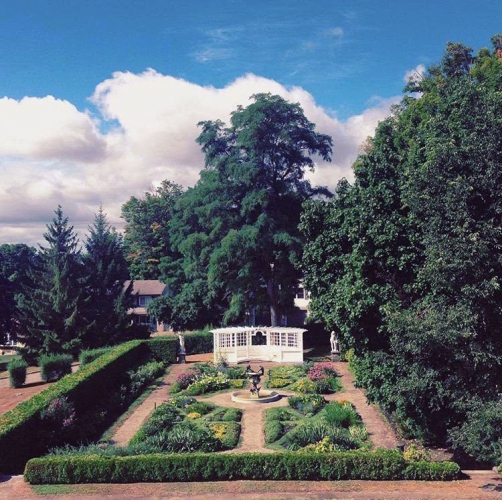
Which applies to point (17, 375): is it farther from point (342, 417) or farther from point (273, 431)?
point (342, 417)

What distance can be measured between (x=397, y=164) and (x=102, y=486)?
14.3m

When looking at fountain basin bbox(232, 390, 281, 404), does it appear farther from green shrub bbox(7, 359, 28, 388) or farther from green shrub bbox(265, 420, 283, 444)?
green shrub bbox(7, 359, 28, 388)

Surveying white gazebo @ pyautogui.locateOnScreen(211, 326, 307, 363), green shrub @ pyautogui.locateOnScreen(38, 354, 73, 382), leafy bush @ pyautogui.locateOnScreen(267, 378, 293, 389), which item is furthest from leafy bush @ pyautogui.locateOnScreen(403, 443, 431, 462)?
green shrub @ pyautogui.locateOnScreen(38, 354, 73, 382)

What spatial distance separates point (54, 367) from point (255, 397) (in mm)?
13655

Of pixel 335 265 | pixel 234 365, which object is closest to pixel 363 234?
pixel 335 265

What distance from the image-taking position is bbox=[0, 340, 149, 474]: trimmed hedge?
16.7m

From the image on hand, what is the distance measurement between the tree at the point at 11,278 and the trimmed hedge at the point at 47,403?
58.6ft

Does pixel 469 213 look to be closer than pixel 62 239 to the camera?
Yes

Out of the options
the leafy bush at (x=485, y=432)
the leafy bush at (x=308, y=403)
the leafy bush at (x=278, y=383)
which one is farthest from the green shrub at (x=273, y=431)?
the leafy bush at (x=278, y=383)

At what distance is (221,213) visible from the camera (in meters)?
39.1

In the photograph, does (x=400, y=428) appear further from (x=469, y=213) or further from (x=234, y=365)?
(x=234, y=365)

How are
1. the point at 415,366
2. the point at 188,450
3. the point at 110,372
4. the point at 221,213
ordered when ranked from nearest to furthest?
the point at 415,366 → the point at 188,450 → the point at 110,372 → the point at 221,213

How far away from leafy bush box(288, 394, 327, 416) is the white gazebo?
1119 centimetres

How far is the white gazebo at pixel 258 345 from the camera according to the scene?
3619cm
